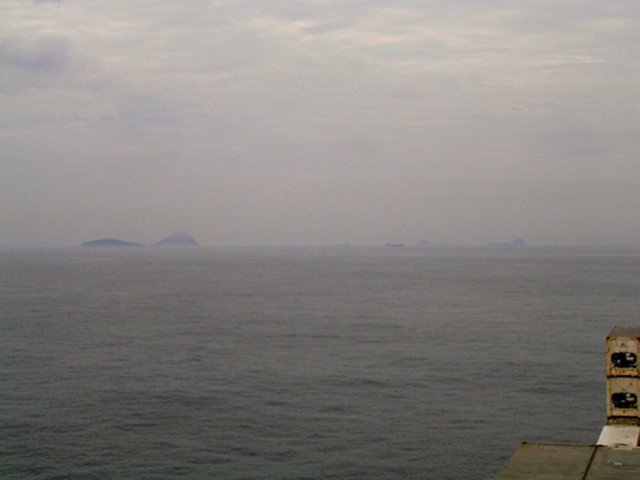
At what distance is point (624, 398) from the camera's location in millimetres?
28328

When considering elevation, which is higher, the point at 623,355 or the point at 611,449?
the point at 623,355

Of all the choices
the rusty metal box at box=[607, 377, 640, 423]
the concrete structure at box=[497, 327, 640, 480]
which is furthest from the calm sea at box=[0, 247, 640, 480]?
the concrete structure at box=[497, 327, 640, 480]

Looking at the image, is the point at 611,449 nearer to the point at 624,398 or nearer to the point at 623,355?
the point at 624,398

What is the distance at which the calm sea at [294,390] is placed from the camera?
37344mm

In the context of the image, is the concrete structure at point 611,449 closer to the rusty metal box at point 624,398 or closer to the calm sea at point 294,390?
the rusty metal box at point 624,398

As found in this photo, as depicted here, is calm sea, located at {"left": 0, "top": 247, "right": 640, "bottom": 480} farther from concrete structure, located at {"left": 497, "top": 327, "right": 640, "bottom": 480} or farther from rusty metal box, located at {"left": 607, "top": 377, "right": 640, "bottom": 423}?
concrete structure, located at {"left": 497, "top": 327, "right": 640, "bottom": 480}

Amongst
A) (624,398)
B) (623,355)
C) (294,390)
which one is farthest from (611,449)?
(294,390)

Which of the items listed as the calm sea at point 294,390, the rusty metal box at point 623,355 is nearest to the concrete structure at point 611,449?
the rusty metal box at point 623,355

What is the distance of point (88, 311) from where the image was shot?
103 m

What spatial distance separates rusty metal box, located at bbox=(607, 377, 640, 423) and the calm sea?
29.3 feet

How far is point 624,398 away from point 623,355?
1.68 metres

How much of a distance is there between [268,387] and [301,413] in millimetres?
7687

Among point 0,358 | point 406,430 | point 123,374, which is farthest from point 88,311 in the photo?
point 406,430

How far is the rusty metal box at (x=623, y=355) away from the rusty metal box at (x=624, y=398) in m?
0.27
